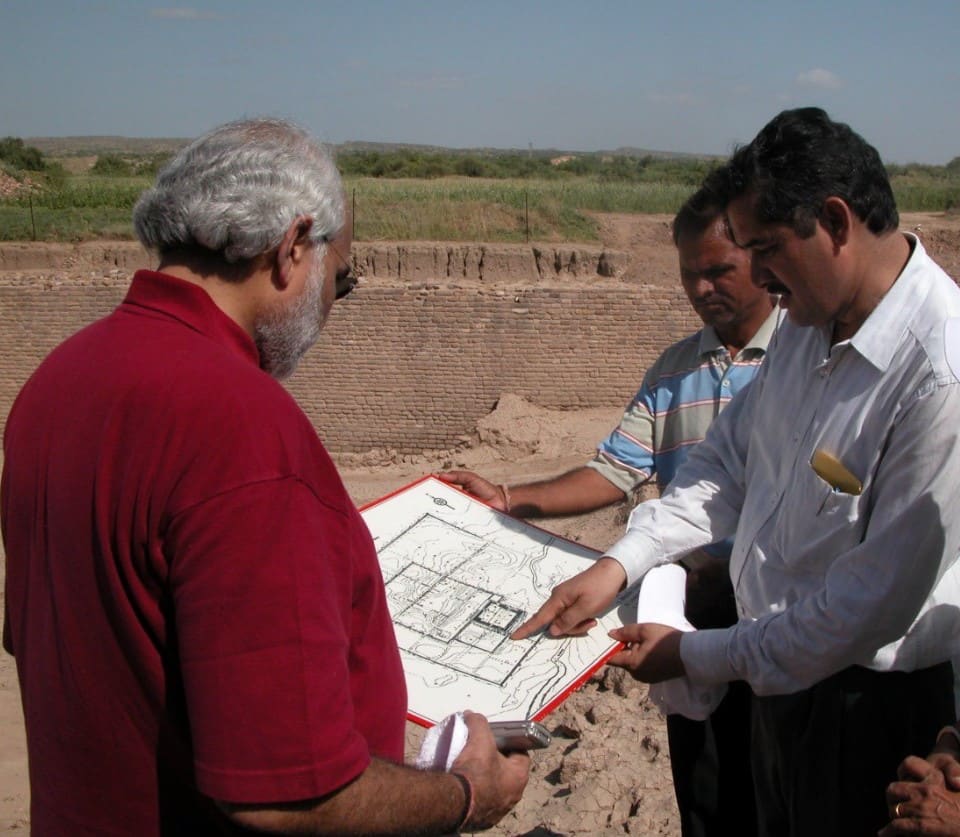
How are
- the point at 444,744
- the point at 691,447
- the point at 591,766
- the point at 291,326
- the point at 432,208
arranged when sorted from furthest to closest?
1. the point at 432,208
2. the point at 591,766
3. the point at 691,447
4. the point at 444,744
5. the point at 291,326

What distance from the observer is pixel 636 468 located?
285cm

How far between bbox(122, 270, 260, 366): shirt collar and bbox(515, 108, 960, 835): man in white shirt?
1013mm

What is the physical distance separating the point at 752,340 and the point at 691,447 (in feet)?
1.21

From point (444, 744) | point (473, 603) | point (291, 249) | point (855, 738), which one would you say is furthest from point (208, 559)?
point (855, 738)

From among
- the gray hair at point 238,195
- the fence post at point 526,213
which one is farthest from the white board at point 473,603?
the fence post at point 526,213

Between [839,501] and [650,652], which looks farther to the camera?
[650,652]

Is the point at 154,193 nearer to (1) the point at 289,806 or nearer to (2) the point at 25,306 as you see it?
(1) the point at 289,806

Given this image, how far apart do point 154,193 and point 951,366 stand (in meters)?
1.34

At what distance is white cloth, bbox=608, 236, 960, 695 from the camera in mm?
1639

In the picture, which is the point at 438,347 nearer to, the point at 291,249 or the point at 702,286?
the point at 702,286

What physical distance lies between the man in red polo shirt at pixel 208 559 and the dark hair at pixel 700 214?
1.43 meters

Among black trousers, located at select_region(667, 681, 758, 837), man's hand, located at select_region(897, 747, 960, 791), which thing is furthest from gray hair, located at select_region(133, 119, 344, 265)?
black trousers, located at select_region(667, 681, 758, 837)

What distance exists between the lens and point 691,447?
2.73m

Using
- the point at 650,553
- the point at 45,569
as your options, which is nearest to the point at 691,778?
the point at 650,553
